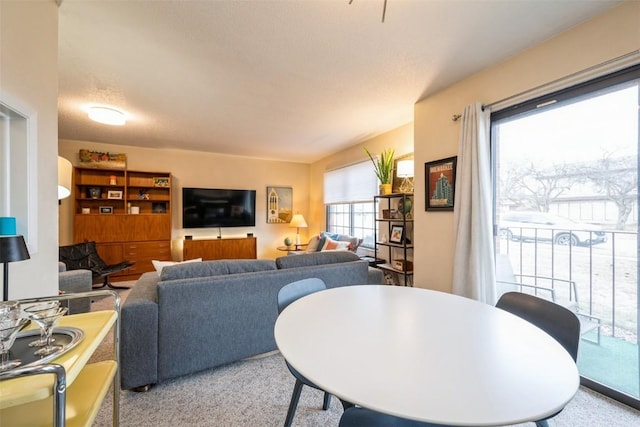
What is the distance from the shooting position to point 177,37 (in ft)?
5.96

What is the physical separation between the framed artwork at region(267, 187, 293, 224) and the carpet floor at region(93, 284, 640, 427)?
4214 millimetres

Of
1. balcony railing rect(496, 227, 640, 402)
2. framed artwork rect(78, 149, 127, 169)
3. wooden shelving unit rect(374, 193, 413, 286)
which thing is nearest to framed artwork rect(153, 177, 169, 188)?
framed artwork rect(78, 149, 127, 169)

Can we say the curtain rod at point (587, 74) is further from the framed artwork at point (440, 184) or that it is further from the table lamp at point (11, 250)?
the table lamp at point (11, 250)

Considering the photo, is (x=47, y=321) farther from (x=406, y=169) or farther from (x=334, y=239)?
(x=334, y=239)

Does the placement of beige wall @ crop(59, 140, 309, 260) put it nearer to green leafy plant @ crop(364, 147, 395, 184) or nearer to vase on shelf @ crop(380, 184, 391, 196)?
green leafy plant @ crop(364, 147, 395, 184)

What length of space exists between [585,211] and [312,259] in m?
1.98

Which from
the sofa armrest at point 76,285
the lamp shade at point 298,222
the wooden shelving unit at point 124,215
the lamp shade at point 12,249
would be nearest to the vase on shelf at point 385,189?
the lamp shade at point 298,222

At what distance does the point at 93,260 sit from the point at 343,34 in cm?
449

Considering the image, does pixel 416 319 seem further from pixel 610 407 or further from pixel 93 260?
pixel 93 260

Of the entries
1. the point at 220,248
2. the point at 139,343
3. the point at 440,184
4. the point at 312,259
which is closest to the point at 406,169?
the point at 440,184

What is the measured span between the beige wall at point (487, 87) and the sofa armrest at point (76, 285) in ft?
11.2

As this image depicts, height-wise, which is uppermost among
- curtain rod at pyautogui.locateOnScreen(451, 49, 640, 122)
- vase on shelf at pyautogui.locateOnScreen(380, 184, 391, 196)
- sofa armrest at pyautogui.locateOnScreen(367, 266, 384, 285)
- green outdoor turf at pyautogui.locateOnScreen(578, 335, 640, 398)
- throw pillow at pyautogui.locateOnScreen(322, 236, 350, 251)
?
curtain rod at pyautogui.locateOnScreen(451, 49, 640, 122)

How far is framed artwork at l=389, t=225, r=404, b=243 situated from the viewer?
3.40 meters

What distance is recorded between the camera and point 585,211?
5.68 ft
